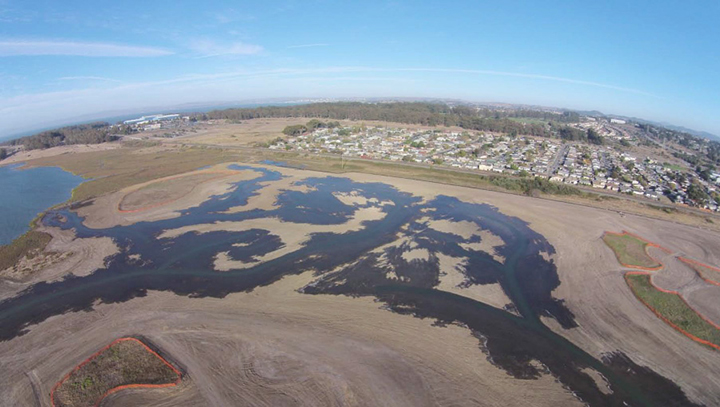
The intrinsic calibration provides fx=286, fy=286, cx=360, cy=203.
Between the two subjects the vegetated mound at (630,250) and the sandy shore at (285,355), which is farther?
the vegetated mound at (630,250)

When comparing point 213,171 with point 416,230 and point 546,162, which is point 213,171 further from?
point 546,162

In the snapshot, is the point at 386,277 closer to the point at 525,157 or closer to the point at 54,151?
Answer: the point at 525,157

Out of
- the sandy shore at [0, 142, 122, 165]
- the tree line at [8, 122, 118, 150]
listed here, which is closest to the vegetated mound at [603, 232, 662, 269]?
the sandy shore at [0, 142, 122, 165]

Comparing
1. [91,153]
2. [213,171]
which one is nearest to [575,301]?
[213,171]

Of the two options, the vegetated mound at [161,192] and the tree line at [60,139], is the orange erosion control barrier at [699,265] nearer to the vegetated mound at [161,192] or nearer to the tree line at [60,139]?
the vegetated mound at [161,192]

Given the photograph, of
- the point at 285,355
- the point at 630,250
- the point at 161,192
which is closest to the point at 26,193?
the point at 161,192

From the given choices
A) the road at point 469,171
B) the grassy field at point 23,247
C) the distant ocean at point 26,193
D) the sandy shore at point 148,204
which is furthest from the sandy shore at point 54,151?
the grassy field at point 23,247
